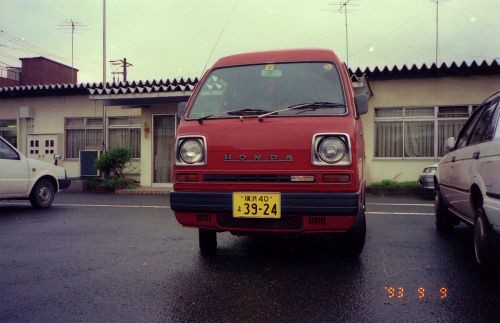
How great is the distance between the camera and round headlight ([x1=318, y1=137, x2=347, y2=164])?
137 inches

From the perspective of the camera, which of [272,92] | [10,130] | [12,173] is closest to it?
[272,92]

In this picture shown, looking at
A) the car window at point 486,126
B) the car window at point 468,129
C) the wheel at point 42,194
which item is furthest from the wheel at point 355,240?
the wheel at point 42,194

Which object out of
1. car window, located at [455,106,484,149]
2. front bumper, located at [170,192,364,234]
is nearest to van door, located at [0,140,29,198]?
front bumper, located at [170,192,364,234]

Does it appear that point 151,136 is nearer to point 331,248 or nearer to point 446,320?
point 331,248

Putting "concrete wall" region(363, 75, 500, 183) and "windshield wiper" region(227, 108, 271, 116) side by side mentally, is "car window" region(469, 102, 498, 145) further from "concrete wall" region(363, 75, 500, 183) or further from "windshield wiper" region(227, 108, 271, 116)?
"concrete wall" region(363, 75, 500, 183)

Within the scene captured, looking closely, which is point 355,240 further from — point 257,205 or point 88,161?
point 88,161

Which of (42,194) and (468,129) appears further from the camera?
(42,194)

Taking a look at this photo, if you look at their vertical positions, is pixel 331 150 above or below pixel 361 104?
below

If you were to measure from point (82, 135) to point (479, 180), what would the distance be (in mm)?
14834

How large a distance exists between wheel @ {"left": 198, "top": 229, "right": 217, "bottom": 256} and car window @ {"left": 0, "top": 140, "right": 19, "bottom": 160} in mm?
5518

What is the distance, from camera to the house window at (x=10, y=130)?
16891 mm

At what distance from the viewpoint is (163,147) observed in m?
13.8

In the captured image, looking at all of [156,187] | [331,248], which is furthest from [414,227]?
[156,187]
